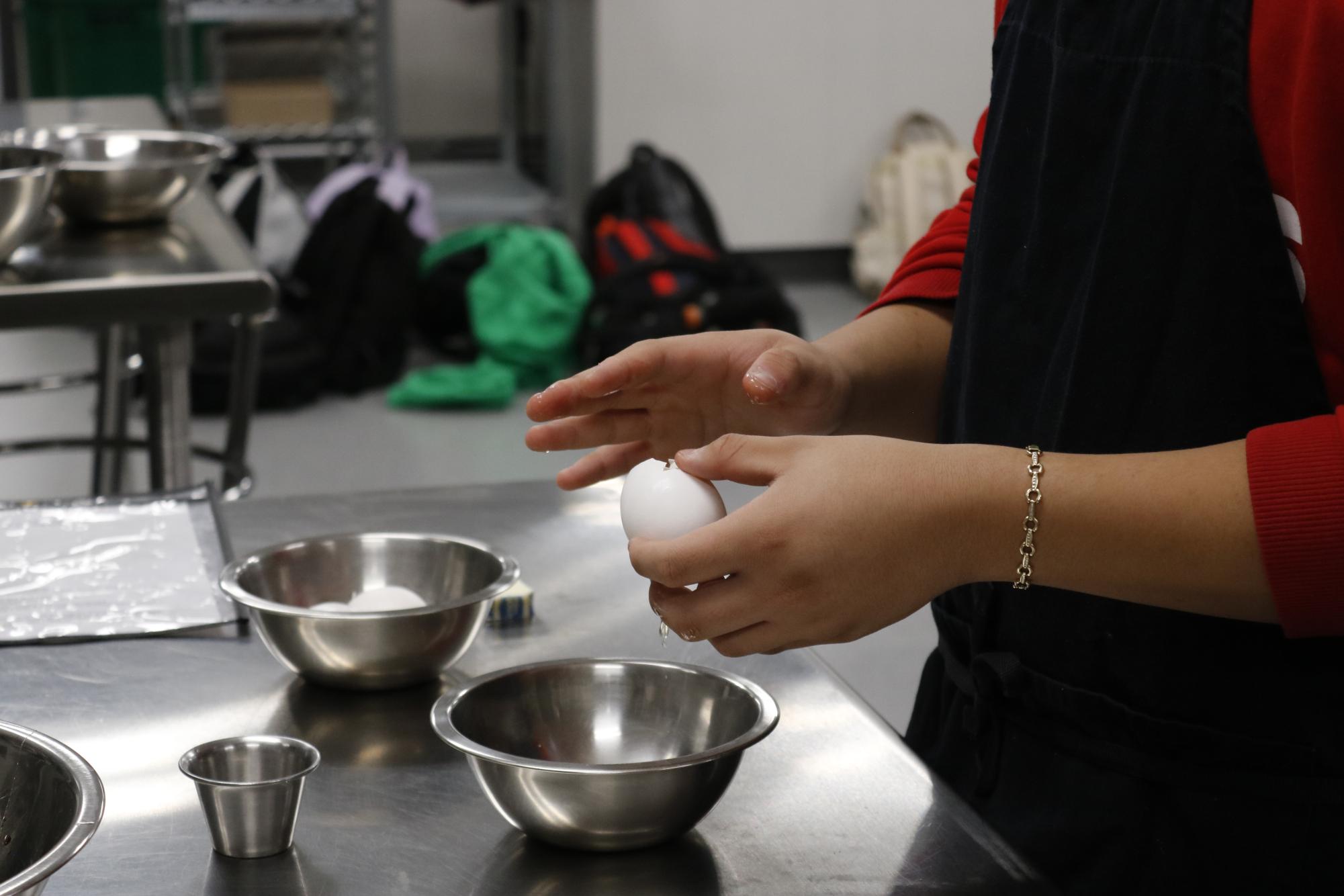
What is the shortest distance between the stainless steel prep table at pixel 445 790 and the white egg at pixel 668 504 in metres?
0.16

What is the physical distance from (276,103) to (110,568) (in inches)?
171

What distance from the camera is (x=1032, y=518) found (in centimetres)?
78

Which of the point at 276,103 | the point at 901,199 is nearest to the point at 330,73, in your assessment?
the point at 276,103

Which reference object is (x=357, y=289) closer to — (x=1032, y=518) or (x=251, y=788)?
(x=251, y=788)

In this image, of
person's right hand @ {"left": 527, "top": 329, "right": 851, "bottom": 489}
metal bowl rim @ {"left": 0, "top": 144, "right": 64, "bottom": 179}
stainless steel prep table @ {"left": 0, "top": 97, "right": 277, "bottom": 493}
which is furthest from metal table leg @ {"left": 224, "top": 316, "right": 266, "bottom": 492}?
person's right hand @ {"left": 527, "top": 329, "right": 851, "bottom": 489}

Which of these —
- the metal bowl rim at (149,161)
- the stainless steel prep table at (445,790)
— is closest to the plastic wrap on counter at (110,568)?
the stainless steel prep table at (445,790)

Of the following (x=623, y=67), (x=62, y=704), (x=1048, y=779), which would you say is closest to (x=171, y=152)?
(x=62, y=704)

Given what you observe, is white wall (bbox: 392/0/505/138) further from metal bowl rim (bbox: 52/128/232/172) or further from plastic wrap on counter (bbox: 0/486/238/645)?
plastic wrap on counter (bbox: 0/486/238/645)

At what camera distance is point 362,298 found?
435cm

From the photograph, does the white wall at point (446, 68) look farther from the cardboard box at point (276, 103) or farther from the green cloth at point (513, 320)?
the green cloth at point (513, 320)

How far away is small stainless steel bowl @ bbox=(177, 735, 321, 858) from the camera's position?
81 cm

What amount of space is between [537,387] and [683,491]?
11.5 feet

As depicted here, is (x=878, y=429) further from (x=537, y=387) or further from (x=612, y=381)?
(x=537, y=387)

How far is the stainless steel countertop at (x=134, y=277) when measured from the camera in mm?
1795
